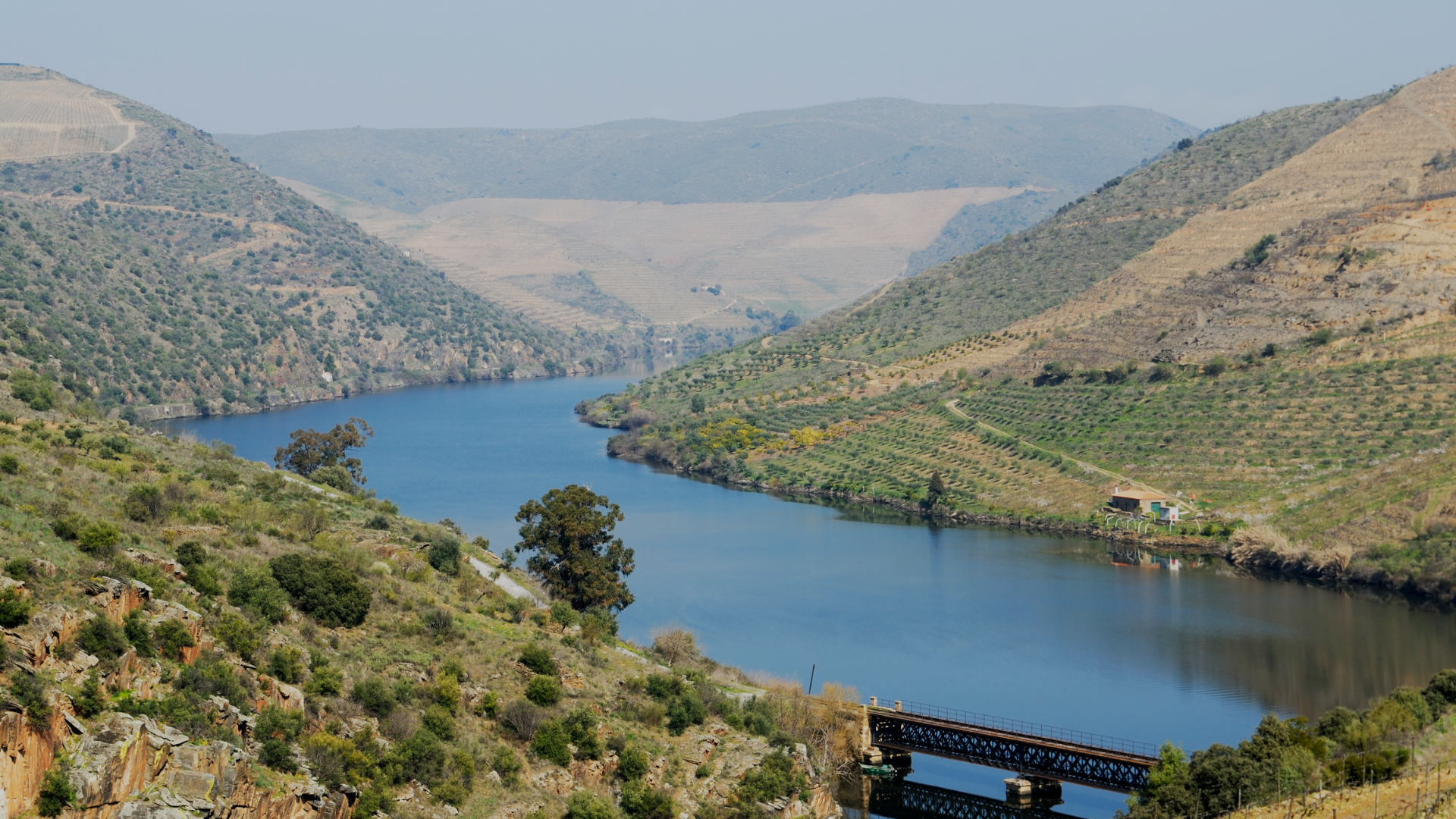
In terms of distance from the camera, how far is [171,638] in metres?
31.2

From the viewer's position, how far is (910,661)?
183 feet

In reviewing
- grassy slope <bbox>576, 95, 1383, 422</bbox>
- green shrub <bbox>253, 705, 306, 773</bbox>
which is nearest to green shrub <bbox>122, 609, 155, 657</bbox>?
green shrub <bbox>253, 705, 306, 773</bbox>

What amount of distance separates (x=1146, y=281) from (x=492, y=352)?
3951 inches

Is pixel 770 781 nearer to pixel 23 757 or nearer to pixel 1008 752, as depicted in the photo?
pixel 1008 752

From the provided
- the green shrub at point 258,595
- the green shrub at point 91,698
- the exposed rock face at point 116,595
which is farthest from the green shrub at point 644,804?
the green shrub at point 91,698

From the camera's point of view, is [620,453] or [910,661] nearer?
[910,661]

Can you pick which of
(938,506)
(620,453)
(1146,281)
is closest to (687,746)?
(938,506)

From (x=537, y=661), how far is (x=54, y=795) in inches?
560

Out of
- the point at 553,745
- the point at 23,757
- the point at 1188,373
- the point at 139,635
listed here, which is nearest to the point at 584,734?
the point at 553,745

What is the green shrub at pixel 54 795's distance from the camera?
25906 millimetres

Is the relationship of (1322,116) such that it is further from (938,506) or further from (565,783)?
(565,783)

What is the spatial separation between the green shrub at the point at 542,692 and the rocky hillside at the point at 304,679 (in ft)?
0.20

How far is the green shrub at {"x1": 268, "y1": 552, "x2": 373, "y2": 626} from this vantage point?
1438 inches

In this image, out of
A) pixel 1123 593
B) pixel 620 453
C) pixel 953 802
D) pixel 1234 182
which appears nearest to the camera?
pixel 953 802
